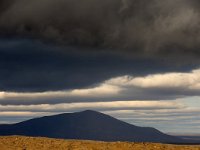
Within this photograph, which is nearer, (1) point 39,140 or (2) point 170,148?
(2) point 170,148

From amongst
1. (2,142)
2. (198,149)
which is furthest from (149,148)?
(2,142)

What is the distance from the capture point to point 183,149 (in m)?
79.7

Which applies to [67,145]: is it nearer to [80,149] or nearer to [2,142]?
[80,149]

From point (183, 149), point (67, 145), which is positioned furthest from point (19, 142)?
point (183, 149)

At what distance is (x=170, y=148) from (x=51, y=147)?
2166cm

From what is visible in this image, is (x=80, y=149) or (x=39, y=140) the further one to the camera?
(x=39, y=140)

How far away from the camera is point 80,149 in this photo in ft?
255

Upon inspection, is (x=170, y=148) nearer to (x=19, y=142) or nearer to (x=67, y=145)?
(x=67, y=145)

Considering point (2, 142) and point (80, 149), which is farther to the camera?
point (2, 142)

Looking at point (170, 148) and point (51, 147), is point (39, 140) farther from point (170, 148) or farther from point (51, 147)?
point (170, 148)

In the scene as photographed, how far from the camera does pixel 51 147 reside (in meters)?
79.5

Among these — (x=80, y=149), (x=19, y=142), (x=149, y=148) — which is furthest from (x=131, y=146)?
(x=19, y=142)

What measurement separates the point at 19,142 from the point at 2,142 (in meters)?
3.20

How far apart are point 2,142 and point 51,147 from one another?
403 inches
